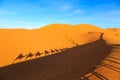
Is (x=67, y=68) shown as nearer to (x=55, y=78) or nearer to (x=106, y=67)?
(x=55, y=78)

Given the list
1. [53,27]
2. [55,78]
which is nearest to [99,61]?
[55,78]

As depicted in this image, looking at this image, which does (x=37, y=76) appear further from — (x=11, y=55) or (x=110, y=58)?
(x=11, y=55)

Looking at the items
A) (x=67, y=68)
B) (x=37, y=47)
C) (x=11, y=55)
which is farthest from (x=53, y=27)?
(x=67, y=68)

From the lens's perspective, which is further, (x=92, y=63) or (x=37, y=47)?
(x=37, y=47)

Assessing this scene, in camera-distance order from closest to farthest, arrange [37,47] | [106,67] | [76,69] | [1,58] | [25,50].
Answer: [106,67] → [76,69] → [1,58] → [25,50] → [37,47]

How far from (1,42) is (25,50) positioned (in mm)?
4848

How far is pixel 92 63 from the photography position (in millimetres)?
13227

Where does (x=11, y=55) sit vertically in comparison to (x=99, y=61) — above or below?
below

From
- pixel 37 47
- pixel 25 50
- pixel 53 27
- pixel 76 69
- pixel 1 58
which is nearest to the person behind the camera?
pixel 76 69

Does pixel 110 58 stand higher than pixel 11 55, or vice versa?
pixel 110 58

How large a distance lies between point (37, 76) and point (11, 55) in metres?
16.5

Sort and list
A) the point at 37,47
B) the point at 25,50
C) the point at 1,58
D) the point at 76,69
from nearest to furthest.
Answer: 1. the point at 76,69
2. the point at 1,58
3. the point at 25,50
4. the point at 37,47

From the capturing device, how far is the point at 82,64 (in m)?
13.7

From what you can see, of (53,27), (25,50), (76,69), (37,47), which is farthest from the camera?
(53,27)
